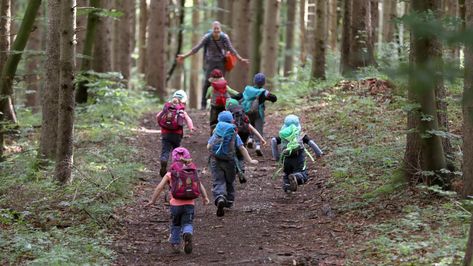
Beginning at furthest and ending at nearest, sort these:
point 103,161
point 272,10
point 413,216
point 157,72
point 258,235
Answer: point 272,10, point 157,72, point 103,161, point 258,235, point 413,216

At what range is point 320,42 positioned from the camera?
20.8 metres

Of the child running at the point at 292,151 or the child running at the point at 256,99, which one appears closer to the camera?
the child running at the point at 292,151

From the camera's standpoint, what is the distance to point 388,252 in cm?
780

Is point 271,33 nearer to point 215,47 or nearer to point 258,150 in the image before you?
point 215,47

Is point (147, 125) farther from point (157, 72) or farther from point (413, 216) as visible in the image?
point (413, 216)

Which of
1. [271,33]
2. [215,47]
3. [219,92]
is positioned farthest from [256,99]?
[271,33]

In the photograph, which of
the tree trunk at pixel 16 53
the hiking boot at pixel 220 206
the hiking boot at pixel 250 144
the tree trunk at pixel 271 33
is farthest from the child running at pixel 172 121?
the tree trunk at pixel 271 33

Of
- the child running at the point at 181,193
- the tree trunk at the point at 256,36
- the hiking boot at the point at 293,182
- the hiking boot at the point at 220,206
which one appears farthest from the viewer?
the tree trunk at the point at 256,36

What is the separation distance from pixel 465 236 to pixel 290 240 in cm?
243

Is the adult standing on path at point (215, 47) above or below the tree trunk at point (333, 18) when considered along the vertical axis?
below

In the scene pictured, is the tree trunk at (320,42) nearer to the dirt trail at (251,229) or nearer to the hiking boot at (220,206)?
the dirt trail at (251,229)

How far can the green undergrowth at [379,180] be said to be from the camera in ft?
25.5

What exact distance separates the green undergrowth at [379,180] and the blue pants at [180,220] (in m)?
2.19

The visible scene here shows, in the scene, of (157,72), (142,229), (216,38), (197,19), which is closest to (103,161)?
(142,229)
